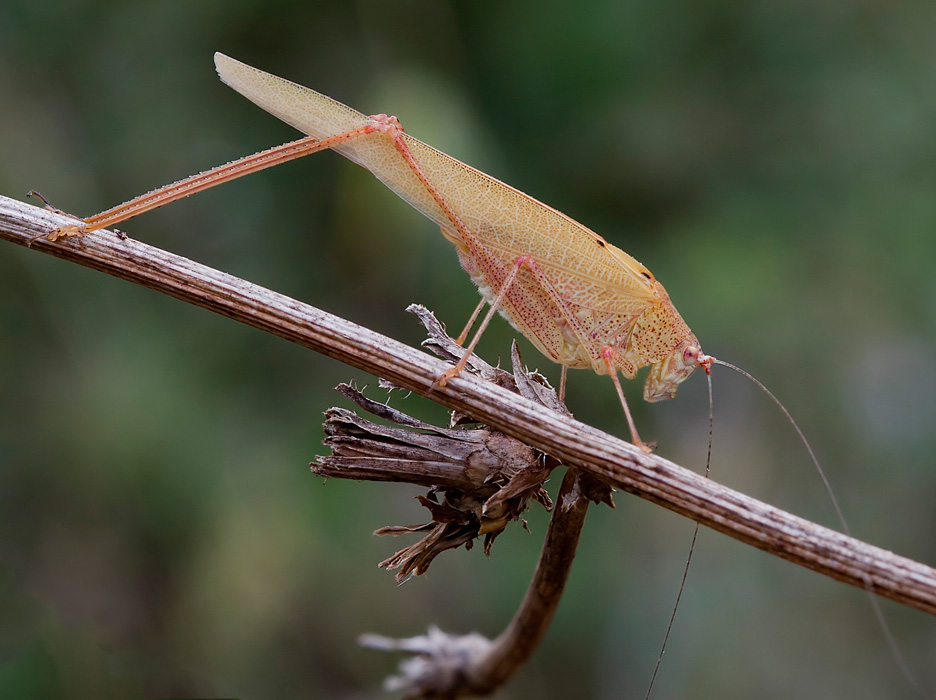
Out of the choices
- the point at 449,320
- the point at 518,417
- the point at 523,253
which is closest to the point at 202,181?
the point at 523,253

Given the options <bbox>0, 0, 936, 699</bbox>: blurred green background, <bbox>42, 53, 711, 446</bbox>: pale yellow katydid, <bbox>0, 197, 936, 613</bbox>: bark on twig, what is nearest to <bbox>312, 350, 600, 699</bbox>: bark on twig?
<bbox>0, 197, 936, 613</bbox>: bark on twig

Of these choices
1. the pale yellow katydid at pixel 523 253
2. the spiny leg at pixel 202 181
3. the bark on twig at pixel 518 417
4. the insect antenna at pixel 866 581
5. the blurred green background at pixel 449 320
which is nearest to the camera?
the insect antenna at pixel 866 581

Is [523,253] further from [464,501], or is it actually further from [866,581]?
[866,581]

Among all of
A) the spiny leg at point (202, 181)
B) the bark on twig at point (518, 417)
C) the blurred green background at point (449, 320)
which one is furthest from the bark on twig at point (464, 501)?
the blurred green background at point (449, 320)

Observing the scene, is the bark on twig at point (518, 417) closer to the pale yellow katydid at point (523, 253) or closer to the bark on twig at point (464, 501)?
the bark on twig at point (464, 501)

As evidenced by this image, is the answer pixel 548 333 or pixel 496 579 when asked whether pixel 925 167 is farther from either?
pixel 496 579
